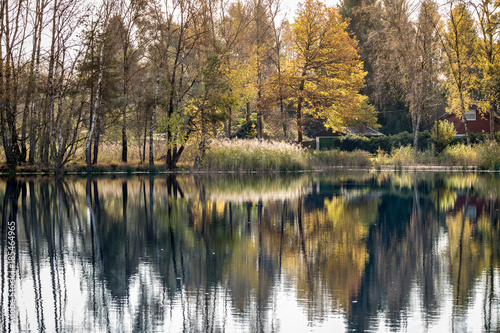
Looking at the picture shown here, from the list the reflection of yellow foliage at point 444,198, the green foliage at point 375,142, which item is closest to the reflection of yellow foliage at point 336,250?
the reflection of yellow foliage at point 444,198

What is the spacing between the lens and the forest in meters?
32.8

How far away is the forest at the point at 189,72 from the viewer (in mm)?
32844

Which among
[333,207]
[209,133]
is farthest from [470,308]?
[209,133]

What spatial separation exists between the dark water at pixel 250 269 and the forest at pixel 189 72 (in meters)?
19.5

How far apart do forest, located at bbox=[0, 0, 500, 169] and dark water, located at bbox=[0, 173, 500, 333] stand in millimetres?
19459

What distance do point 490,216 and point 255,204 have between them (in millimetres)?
5666

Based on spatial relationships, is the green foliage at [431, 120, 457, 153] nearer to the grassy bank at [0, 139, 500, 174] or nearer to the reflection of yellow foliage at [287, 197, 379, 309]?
the grassy bank at [0, 139, 500, 174]

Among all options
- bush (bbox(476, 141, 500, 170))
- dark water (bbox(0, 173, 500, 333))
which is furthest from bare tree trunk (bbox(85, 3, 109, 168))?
bush (bbox(476, 141, 500, 170))

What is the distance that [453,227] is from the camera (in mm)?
11398

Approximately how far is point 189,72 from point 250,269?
36627 mm

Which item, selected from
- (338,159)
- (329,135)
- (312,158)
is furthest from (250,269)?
(329,135)

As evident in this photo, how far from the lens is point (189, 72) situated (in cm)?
4312

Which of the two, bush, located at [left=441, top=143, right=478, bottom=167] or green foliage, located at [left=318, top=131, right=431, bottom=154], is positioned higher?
green foliage, located at [left=318, top=131, right=431, bottom=154]

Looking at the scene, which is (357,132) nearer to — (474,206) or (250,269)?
(474,206)
